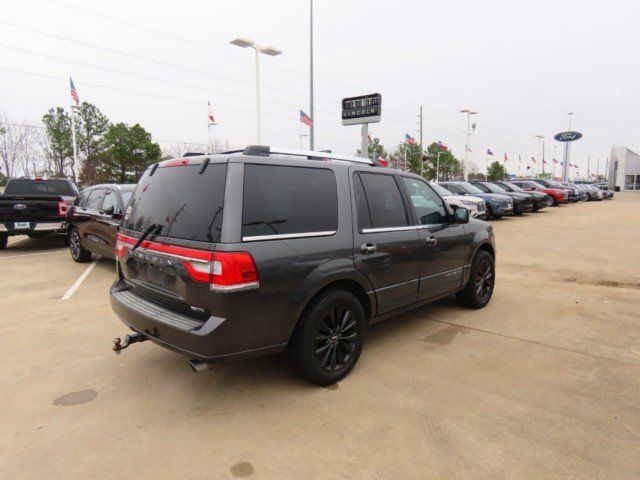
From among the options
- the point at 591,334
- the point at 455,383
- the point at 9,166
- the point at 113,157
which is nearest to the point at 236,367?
the point at 455,383

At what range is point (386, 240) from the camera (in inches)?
150

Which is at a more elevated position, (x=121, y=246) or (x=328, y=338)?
(x=121, y=246)

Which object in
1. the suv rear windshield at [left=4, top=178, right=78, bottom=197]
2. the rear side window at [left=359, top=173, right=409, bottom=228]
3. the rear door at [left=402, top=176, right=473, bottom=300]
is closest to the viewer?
the rear side window at [left=359, top=173, right=409, bottom=228]

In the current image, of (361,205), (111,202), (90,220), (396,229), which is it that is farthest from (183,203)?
(90,220)

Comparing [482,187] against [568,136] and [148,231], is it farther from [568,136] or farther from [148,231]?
[568,136]

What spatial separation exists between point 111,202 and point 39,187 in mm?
5526

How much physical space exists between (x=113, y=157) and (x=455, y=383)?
37.8 m

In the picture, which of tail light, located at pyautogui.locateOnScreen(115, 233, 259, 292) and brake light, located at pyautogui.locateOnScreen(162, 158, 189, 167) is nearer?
tail light, located at pyautogui.locateOnScreen(115, 233, 259, 292)

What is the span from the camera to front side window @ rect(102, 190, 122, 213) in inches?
293

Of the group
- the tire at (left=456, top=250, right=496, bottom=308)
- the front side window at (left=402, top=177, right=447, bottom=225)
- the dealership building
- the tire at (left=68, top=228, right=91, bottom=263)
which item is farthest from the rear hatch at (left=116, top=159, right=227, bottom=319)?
the dealership building

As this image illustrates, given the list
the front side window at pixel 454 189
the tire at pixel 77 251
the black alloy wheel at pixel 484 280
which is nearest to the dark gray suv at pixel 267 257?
the black alloy wheel at pixel 484 280

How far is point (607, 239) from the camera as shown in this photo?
11.7 m

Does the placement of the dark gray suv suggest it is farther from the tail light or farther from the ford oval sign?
the ford oval sign

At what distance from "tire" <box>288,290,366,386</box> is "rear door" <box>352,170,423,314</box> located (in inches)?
13.8
